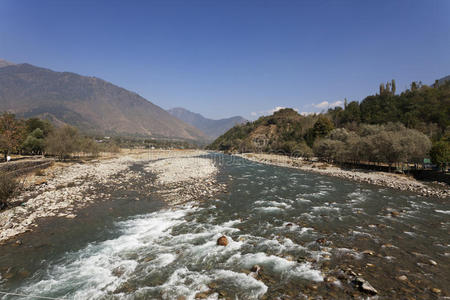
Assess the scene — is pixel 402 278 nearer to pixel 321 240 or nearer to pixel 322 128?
pixel 321 240

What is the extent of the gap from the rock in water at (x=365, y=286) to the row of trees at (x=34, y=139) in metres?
58.0

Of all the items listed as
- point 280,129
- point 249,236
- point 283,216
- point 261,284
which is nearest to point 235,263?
point 261,284

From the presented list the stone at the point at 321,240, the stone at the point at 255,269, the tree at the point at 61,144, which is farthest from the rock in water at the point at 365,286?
the tree at the point at 61,144

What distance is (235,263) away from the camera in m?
9.01

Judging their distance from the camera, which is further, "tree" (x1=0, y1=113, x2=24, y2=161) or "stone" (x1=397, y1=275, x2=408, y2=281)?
"tree" (x1=0, y1=113, x2=24, y2=161)

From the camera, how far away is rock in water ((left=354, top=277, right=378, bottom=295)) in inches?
279

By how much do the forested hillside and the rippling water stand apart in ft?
83.7

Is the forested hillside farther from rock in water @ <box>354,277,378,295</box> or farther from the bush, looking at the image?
the bush

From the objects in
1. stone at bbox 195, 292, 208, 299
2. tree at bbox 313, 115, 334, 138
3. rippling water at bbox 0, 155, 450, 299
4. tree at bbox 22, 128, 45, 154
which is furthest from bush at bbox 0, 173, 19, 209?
tree at bbox 313, 115, 334, 138

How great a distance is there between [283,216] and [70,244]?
44.1 feet

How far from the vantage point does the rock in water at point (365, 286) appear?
23.2 ft

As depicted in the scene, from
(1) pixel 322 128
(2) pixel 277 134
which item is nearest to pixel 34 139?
(1) pixel 322 128

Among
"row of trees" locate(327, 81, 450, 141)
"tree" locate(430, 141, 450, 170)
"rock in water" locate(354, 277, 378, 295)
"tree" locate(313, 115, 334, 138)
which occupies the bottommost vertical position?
"rock in water" locate(354, 277, 378, 295)

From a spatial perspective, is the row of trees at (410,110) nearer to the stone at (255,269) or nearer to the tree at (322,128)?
the tree at (322,128)
